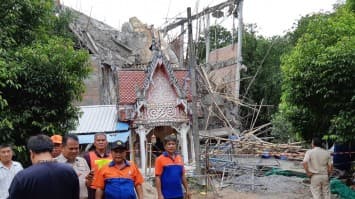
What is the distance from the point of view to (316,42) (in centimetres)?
978

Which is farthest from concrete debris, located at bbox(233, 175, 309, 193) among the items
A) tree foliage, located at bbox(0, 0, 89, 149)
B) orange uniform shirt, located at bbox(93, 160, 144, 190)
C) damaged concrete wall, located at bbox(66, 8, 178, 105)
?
orange uniform shirt, located at bbox(93, 160, 144, 190)

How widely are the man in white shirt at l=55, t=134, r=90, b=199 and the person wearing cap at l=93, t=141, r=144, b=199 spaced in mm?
271

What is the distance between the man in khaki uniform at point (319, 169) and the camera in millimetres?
8242

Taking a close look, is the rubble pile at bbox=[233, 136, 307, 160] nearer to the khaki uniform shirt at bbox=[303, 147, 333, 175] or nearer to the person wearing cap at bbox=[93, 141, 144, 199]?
the khaki uniform shirt at bbox=[303, 147, 333, 175]

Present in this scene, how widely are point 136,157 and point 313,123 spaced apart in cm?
924

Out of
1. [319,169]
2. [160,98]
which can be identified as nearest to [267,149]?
[160,98]

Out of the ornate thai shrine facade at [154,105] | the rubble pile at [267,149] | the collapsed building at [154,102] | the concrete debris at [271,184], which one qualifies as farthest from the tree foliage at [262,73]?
the concrete debris at [271,184]

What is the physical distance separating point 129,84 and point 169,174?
43.2ft

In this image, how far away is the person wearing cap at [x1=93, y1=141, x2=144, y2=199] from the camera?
15.0ft

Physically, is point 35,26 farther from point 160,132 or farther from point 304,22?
point 304,22

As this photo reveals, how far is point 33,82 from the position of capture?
770cm

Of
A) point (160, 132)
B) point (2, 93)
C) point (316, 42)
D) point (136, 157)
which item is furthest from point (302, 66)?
point (160, 132)

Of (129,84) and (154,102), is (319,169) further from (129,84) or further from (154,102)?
(129,84)

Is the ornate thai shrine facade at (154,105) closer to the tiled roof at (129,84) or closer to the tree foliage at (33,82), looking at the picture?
the tiled roof at (129,84)
